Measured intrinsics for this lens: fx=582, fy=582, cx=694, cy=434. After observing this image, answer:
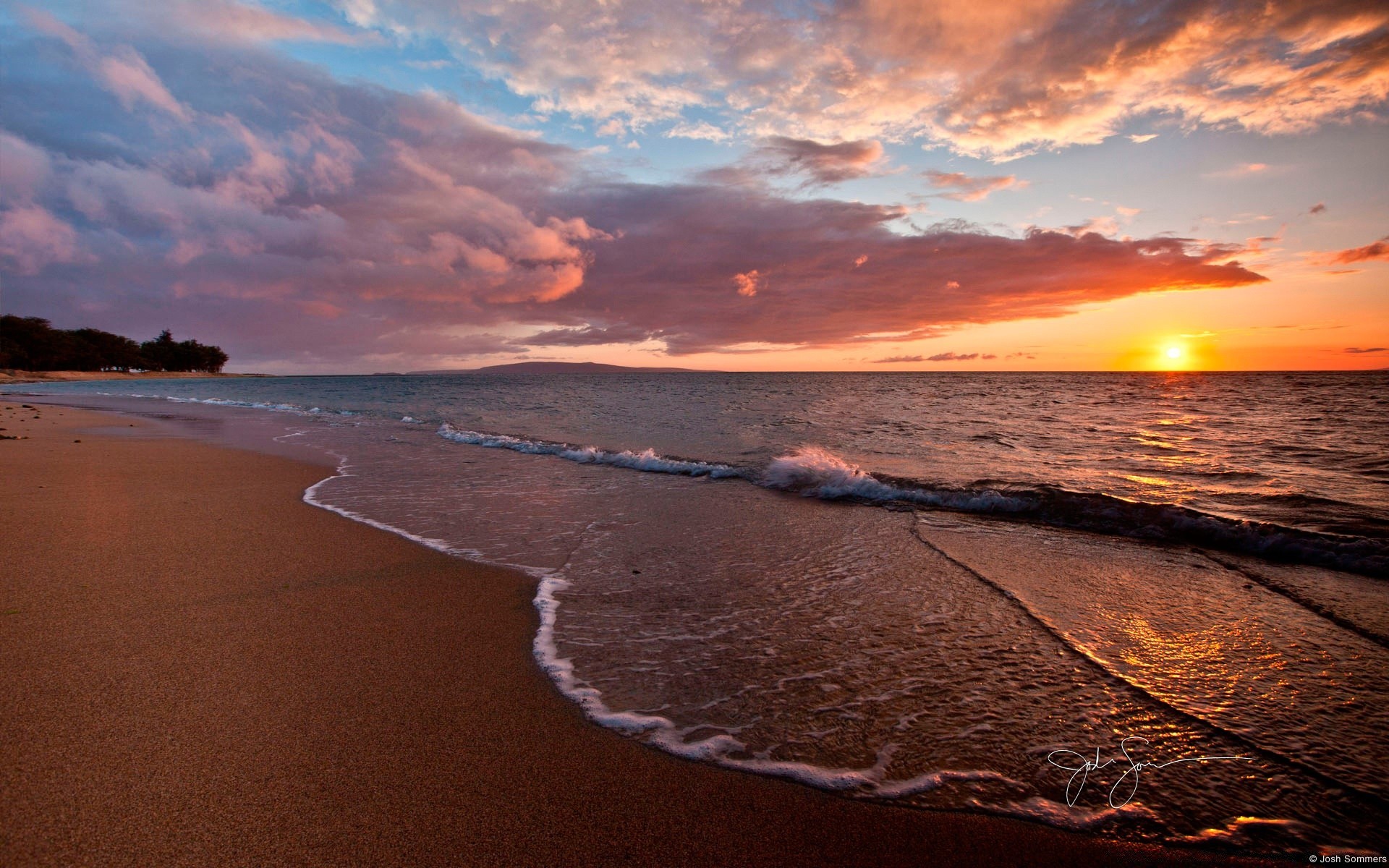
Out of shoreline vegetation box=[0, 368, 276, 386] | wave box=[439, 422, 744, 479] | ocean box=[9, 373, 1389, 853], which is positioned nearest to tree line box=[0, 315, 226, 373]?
shoreline vegetation box=[0, 368, 276, 386]

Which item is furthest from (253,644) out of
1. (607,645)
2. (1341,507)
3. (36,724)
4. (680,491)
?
(1341,507)

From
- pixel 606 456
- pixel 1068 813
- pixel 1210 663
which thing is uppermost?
pixel 606 456

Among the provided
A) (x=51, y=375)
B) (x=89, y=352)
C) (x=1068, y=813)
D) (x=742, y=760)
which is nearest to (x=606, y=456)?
(x=742, y=760)

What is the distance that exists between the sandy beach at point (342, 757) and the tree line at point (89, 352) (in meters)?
132

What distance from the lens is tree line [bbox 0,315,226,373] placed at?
9531 centimetres

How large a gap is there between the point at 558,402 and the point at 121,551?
1469 inches

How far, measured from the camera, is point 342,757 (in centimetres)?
305

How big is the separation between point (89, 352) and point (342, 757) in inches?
6251

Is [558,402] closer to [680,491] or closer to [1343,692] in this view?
[680,491]

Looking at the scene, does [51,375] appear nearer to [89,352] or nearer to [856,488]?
[89,352]

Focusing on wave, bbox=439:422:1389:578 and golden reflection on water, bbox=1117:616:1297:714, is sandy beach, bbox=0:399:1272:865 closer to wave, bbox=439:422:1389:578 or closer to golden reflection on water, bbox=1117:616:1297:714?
golden reflection on water, bbox=1117:616:1297:714

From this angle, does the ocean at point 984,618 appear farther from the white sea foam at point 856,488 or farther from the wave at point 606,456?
the wave at point 606,456

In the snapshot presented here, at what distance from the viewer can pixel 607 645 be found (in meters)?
4.71
